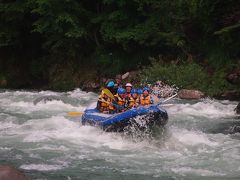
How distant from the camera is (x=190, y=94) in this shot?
16.0 metres

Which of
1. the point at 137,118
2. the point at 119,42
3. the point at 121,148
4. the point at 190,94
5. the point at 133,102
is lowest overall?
the point at 121,148

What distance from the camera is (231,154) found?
8.65 meters

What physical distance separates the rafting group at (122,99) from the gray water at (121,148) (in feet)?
2.29

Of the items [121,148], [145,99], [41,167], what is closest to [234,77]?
[145,99]

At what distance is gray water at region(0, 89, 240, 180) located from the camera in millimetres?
7551

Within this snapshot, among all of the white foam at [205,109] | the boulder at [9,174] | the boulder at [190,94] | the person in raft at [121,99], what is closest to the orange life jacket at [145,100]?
the person in raft at [121,99]

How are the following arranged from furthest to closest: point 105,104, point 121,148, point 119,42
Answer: point 119,42 < point 105,104 < point 121,148

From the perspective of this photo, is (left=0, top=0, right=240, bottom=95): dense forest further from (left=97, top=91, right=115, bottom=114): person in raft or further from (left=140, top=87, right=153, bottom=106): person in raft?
(left=140, top=87, right=153, bottom=106): person in raft

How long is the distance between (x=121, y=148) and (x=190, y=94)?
Result: 7.19m

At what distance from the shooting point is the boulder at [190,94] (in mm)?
15898

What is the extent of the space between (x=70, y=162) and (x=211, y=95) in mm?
8760

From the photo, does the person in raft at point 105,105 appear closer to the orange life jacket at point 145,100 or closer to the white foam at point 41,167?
the orange life jacket at point 145,100

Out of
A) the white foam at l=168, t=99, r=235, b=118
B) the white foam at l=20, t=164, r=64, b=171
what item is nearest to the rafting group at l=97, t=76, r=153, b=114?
the white foam at l=168, t=99, r=235, b=118

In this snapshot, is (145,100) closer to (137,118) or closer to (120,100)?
(120,100)
